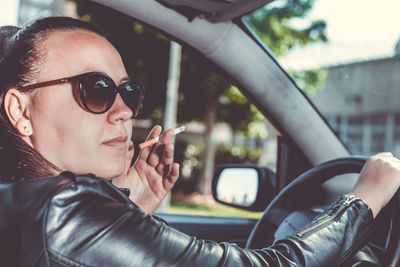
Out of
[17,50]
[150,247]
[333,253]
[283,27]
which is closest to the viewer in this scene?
[150,247]

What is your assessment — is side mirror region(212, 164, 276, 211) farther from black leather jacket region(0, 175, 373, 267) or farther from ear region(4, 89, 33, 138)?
ear region(4, 89, 33, 138)

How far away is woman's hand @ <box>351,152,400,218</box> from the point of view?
52.1 inches

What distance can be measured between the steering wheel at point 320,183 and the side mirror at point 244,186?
408mm

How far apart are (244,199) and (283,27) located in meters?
8.68

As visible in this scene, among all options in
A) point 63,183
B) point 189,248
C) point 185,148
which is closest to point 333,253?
point 189,248

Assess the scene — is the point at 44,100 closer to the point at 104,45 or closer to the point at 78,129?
the point at 78,129

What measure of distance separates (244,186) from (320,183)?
75 centimetres

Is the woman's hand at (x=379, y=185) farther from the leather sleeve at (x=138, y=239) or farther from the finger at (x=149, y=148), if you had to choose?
the finger at (x=149, y=148)

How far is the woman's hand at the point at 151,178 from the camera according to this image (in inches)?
74.6

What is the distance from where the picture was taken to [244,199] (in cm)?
247

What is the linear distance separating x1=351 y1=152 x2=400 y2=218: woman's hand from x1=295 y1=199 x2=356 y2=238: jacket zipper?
0.20ft

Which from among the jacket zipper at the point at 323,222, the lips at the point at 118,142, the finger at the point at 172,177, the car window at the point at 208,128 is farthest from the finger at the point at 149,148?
the car window at the point at 208,128

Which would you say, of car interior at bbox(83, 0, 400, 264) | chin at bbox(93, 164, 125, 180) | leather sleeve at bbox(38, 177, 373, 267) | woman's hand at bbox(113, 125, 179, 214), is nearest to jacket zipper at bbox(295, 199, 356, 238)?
leather sleeve at bbox(38, 177, 373, 267)

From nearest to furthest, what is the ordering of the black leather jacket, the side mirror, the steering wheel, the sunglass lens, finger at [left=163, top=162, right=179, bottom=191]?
1. the black leather jacket
2. the steering wheel
3. the sunglass lens
4. finger at [left=163, top=162, right=179, bottom=191]
5. the side mirror
